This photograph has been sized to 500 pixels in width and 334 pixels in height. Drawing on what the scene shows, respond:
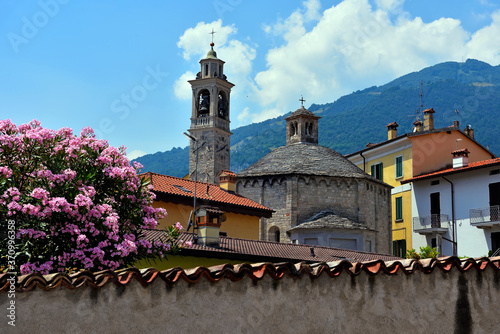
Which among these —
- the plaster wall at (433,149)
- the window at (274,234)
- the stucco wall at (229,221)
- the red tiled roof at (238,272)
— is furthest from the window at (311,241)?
the red tiled roof at (238,272)

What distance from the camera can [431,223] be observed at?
40969mm

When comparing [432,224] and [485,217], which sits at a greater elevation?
[485,217]

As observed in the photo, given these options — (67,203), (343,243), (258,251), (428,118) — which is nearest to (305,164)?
(343,243)

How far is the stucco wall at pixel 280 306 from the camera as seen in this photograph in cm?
722

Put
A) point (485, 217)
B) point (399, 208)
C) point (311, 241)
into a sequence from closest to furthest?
point (485, 217)
point (311, 241)
point (399, 208)

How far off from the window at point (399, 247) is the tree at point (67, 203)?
32.0 m

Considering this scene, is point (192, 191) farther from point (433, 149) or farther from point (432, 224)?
point (433, 149)

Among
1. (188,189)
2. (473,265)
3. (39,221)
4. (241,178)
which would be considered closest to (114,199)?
(39,221)

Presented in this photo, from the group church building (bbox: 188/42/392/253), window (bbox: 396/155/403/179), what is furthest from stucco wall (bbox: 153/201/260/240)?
window (bbox: 396/155/403/179)

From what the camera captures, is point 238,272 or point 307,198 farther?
point 307,198

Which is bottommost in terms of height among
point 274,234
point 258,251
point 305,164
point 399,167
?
point 258,251

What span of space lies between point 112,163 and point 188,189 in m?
17.9

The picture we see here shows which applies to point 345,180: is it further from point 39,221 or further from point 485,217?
point 39,221

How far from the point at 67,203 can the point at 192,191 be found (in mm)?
19674
